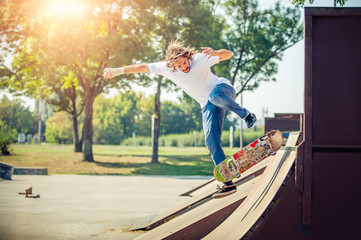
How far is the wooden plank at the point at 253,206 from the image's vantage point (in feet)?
9.96

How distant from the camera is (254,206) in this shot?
10.6 feet

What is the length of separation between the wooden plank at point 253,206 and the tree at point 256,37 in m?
22.9

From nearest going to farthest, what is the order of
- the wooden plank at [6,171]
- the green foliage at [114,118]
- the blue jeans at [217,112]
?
the blue jeans at [217,112] < the wooden plank at [6,171] < the green foliage at [114,118]

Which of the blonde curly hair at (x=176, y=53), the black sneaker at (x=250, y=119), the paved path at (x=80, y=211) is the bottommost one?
the paved path at (x=80, y=211)

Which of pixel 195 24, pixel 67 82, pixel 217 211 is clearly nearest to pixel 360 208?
pixel 217 211

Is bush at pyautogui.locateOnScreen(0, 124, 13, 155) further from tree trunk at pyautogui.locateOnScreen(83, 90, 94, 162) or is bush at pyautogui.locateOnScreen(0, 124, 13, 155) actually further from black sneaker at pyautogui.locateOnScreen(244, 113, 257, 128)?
black sneaker at pyautogui.locateOnScreen(244, 113, 257, 128)

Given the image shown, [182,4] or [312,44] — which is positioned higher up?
[182,4]

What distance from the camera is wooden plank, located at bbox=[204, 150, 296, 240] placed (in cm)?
304

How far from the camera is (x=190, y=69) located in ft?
14.3

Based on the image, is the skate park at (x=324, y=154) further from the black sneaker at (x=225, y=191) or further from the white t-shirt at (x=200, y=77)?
the white t-shirt at (x=200, y=77)

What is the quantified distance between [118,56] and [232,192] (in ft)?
51.9

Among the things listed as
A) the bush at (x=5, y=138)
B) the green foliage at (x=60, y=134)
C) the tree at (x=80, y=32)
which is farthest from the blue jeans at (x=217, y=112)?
the green foliage at (x=60, y=134)

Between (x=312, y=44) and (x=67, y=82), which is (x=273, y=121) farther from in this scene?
(x=67, y=82)

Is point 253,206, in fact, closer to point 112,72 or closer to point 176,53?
point 176,53
